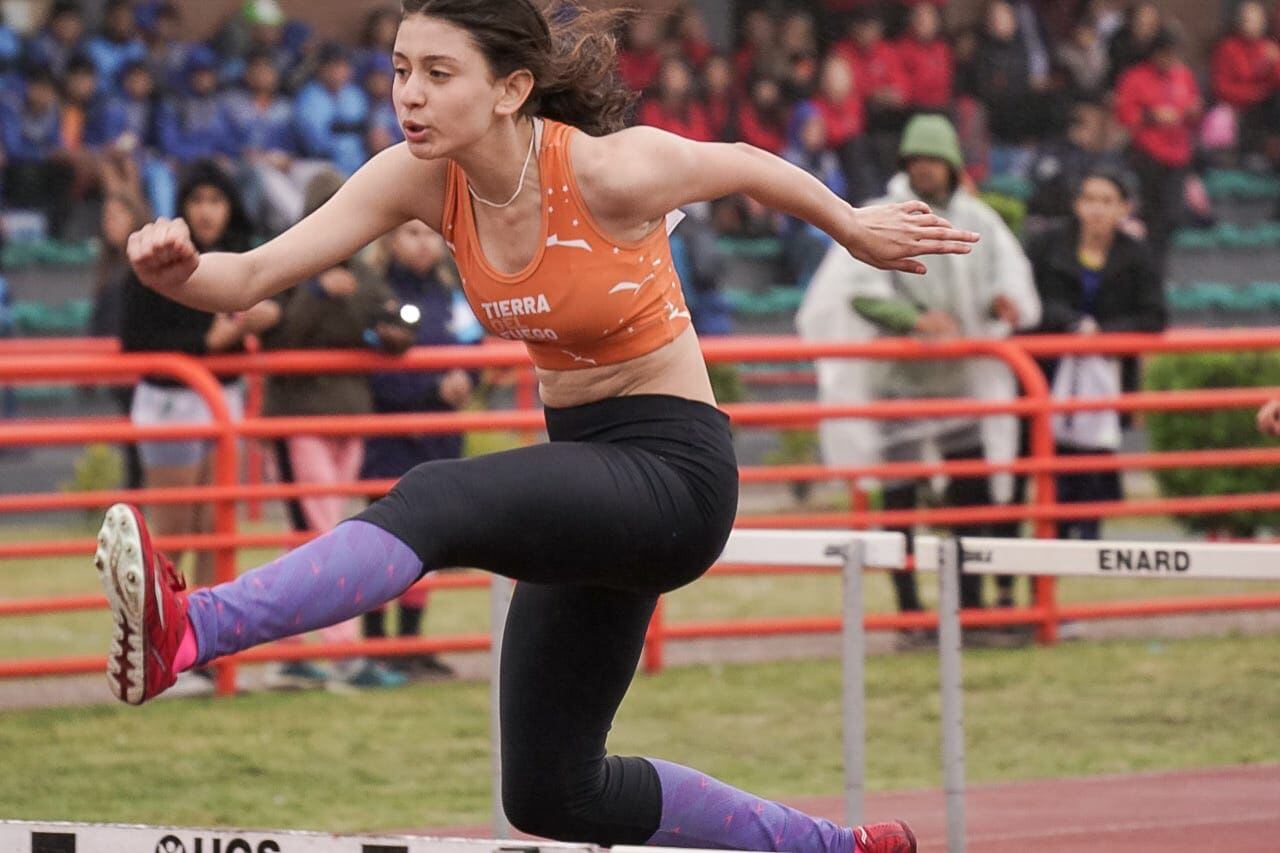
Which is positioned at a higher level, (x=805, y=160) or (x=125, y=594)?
(x=805, y=160)

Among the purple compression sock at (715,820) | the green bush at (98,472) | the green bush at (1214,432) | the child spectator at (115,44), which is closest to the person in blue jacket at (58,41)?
the child spectator at (115,44)

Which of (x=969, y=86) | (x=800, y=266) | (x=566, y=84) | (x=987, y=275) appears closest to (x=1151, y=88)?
(x=969, y=86)

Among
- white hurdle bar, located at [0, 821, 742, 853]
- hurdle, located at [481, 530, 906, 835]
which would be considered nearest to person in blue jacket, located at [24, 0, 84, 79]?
hurdle, located at [481, 530, 906, 835]

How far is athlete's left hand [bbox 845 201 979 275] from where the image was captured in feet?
13.4

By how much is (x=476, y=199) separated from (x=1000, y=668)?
18.6ft

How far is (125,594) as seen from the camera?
135 inches

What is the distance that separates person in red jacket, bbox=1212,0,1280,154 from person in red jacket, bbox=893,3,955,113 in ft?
11.3

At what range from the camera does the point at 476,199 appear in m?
4.04

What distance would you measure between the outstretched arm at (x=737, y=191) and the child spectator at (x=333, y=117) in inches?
521

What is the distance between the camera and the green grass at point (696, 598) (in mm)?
10570

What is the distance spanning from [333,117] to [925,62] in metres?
5.80

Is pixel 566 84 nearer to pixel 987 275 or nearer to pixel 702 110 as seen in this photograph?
pixel 987 275

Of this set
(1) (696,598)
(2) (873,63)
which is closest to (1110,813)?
(1) (696,598)

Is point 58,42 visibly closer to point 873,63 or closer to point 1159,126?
point 873,63
